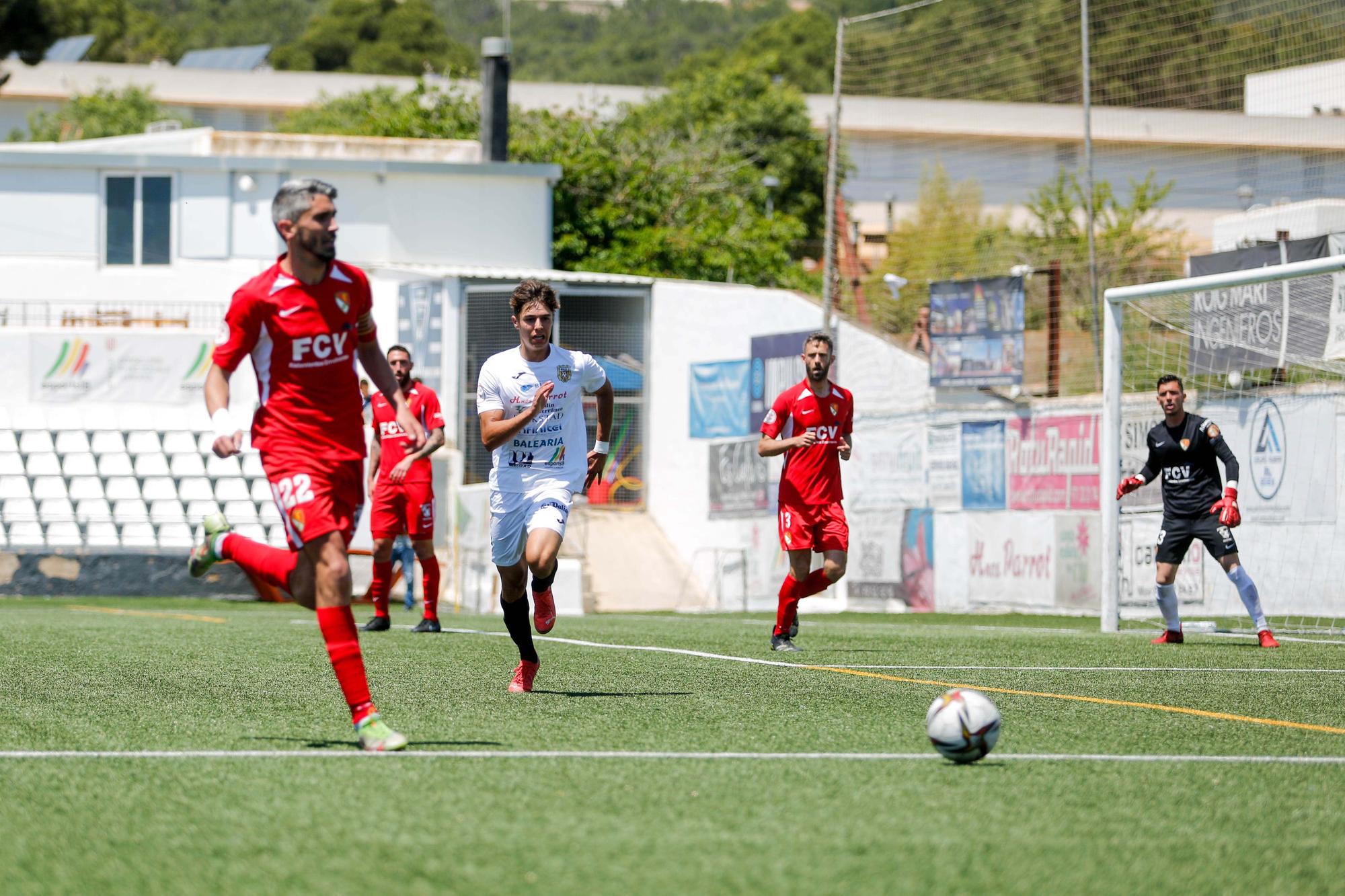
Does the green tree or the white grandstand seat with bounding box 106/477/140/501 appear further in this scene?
the green tree

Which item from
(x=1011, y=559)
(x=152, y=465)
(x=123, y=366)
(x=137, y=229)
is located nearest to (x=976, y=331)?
(x=1011, y=559)

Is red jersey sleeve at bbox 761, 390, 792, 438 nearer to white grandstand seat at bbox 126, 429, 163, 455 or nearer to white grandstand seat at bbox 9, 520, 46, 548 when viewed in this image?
white grandstand seat at bbox 9, 520, 46, 548

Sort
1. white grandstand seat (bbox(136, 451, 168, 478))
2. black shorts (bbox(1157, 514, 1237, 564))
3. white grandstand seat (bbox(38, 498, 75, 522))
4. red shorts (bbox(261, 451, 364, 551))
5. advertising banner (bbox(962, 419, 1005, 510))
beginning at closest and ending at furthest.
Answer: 1. red shorts (bbox(261, 451, 364, 551))
2. black shorts (bbox(1157, 514, 1237, 564))
3. advertising banner (bbox(962, 419, 1005, 510))
4. white grandstand seat (bbox(38, 498, 75, 522))
5. white grandstand seat (bbox(136, 451, 168, 478))

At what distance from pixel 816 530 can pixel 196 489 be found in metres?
19.4

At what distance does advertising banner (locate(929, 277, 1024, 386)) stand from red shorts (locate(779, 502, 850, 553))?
40.3ft

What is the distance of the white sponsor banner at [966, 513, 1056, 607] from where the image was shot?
72.6ft

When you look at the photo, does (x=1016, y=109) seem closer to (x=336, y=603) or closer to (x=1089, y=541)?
(x=1089, y=541)

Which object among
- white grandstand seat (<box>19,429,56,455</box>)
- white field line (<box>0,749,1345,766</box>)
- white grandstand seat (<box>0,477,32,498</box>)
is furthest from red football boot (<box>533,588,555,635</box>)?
white grandstand seat (<box>19,429,56,455</box>)

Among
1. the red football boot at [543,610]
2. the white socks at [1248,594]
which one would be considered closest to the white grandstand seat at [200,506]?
the white socks at [1248,594]

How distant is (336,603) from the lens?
249 inches

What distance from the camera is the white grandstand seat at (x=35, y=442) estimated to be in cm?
3022

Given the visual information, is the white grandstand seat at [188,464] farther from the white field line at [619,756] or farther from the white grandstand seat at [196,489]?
the white field line at [619,756]

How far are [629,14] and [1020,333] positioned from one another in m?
137

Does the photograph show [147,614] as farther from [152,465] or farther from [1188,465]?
[152,465]
